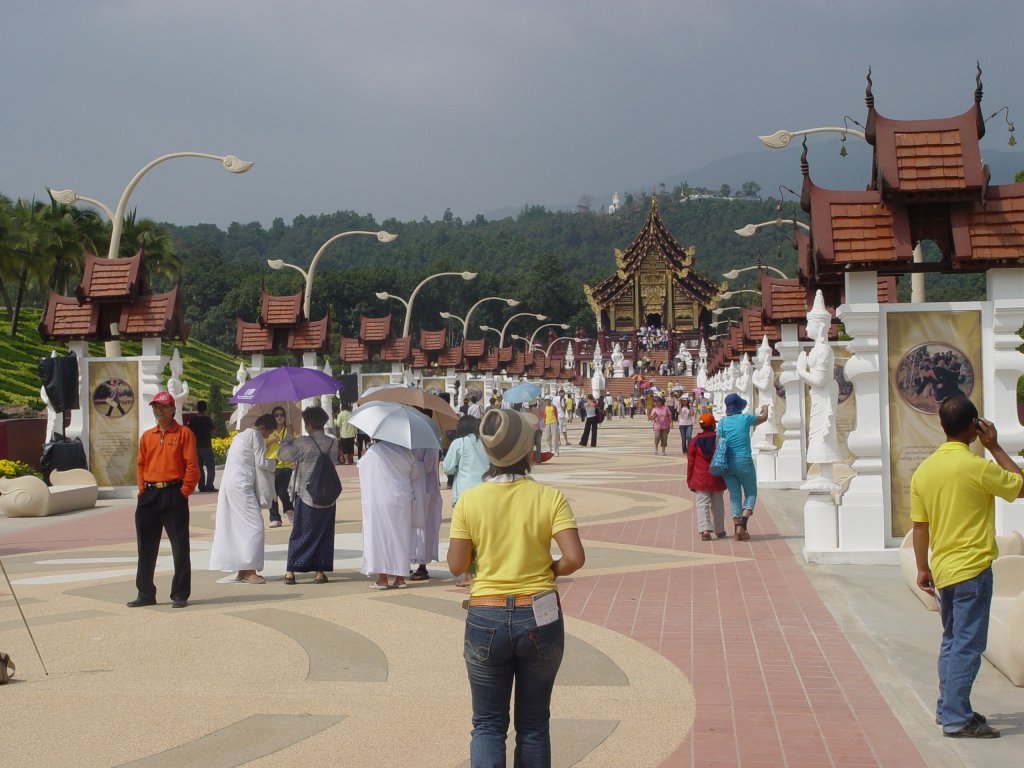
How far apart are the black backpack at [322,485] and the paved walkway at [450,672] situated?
2.60 feet

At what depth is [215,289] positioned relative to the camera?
11125 cm

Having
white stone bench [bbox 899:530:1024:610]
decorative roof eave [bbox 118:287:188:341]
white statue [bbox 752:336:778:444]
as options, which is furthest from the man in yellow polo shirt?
decorative roof eave [bbox 118:287:188:341]

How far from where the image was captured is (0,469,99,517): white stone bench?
61.1ft

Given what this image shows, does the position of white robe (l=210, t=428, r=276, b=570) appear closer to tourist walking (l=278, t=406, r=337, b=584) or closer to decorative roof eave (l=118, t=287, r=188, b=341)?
tourist walking (l=278, t=406, r=337, b=584)

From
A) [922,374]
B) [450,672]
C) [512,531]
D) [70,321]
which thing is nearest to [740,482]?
[922,374]

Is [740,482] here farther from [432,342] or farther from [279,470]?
[432,342]

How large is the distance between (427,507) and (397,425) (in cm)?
119

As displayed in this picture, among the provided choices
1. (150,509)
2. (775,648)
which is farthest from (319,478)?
(775,648)

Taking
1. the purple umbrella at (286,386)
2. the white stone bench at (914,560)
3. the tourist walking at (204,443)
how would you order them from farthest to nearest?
1. the tourist walking at (204,443)
2. the purple umbrella at (286,386)
3. the white stone bench at (914,560)

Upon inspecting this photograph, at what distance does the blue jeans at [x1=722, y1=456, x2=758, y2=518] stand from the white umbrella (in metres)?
4.23

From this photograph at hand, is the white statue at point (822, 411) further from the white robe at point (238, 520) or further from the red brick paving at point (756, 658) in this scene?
the white robe at point (238, 520)

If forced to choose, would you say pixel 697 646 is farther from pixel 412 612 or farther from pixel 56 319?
pixel 56 319

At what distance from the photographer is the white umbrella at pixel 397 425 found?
10.7 m

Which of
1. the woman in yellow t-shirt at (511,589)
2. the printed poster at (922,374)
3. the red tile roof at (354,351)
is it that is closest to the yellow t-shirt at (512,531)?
the woman in yellow t-shirt at (511,589)
